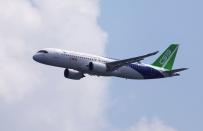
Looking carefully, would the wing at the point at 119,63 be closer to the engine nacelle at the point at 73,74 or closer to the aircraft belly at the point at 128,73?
the aircraft belly at the point at 128,73

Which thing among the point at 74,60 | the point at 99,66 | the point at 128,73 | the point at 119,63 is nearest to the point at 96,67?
the point at 99,66

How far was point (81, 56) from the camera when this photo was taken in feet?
508

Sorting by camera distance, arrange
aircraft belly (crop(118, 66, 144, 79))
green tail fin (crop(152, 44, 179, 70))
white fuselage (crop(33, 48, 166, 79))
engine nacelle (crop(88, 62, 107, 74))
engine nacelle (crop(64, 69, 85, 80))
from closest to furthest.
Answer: white fuselage (crop(33, 48, 166, 79)) → engine nacelle (crop(88, 62, 107, 74)) → aircraft belly (crop(118, 66, 144, 79)) → engine nacelle (crop(64, 69, 85, 80)) → green tail fin (crop(152, 44, 179, 70))

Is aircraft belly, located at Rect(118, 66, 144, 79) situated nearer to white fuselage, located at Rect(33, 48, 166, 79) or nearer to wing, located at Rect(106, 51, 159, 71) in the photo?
white fuselage, located at Rect(33, 48, 166, 79)

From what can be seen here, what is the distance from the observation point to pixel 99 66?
155m

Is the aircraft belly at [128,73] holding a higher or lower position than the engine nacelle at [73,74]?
higher

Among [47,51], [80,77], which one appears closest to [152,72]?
[80,77]

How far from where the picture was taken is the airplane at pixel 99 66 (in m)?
152

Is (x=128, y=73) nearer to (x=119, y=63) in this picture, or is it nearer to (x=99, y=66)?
(x=119, y=63)

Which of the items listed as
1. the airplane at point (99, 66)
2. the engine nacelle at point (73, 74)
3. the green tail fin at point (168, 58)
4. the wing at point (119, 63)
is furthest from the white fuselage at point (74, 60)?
the green tail fin at point (168, 58)

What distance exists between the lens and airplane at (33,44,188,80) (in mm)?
152125

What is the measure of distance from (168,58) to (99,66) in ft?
85.2

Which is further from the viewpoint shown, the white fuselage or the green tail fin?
the green tail fin

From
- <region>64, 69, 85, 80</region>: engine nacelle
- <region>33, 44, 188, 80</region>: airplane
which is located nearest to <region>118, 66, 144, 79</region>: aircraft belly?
<region>33, 44, 188, 80</region>: airplane
